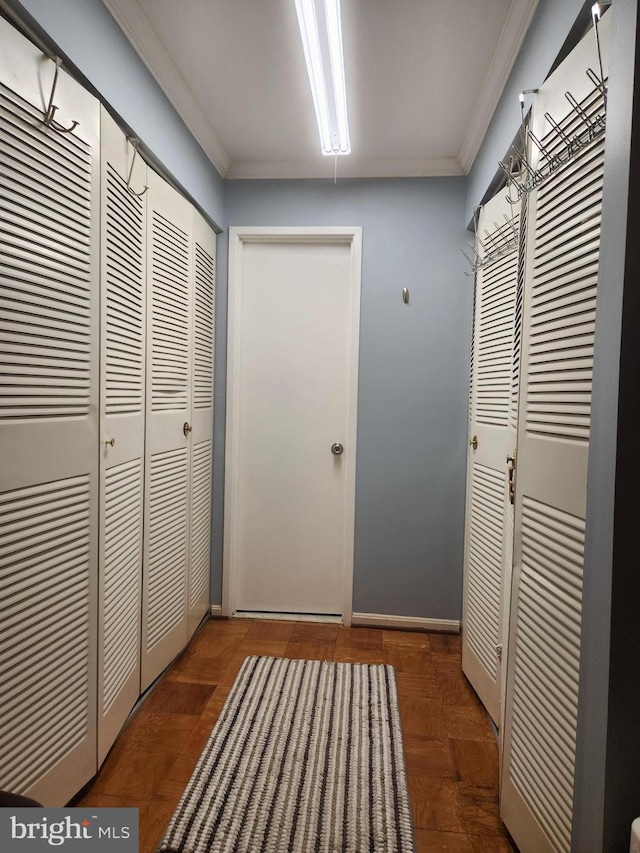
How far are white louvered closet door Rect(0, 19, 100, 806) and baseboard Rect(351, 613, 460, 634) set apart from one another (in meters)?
1.59

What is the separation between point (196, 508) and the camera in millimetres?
2596

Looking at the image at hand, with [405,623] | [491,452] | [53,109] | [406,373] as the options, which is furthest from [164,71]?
[405,623]

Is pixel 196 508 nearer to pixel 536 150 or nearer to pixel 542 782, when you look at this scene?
pixel 542 782

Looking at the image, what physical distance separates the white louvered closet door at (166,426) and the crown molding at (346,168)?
616mm

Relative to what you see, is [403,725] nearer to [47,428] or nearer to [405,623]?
[405,623]

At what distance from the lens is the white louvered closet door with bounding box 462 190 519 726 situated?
187 centimetres

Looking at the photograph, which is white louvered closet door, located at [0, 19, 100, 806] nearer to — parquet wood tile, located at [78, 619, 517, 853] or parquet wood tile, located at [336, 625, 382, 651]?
parquet wood tile, located at [78, 619, 517, 853]

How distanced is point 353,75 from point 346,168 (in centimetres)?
73

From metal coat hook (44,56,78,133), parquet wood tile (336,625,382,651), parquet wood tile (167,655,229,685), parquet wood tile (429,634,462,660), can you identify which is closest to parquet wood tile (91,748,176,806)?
parquet wood tile (167,655,229,685)

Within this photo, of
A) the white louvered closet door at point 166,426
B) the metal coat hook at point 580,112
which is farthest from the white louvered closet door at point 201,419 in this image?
the metal coat hook at point 580,112

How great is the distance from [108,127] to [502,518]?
1.91m

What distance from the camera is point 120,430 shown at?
1.74 m

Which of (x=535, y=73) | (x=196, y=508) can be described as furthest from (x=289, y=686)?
(x=535, y=73)

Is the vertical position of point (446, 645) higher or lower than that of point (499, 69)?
lower
